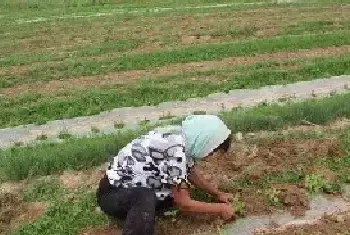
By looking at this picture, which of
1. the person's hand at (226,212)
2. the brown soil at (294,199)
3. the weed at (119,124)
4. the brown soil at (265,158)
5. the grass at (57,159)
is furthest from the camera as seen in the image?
the weed at (119,124)

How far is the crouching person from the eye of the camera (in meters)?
4.88

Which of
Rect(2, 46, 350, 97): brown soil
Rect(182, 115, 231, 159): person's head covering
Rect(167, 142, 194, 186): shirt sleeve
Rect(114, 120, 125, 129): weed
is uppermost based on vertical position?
Rect(182, 115, 231, 159): person's head covering

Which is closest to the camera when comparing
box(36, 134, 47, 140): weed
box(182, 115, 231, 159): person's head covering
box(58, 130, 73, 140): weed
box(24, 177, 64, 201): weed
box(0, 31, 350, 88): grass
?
box(182, 115, 231, 159): person's head covering

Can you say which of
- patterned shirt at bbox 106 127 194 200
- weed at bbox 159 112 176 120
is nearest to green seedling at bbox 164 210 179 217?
patterned shirt at bbox 106 127 194 200

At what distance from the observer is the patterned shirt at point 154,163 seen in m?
4.91

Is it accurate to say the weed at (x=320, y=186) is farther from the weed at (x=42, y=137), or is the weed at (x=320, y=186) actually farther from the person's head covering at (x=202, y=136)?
the weed at (x=42, y=137)


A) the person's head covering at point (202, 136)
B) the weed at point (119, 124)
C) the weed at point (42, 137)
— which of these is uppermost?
the person's head covering at point (202, 136)

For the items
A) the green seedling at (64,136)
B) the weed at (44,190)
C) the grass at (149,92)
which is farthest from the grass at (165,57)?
the weed at (44,190)

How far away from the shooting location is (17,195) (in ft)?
20.4

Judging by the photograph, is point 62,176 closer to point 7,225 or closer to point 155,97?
point 7,225

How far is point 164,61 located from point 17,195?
26.0ft

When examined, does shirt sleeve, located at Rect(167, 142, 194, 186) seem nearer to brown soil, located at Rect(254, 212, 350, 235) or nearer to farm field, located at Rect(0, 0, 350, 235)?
farm field, located at Rect(0, 0, 350, 235)

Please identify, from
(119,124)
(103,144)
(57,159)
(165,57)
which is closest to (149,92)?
(119,124)

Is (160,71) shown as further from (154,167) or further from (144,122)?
(154,167)
